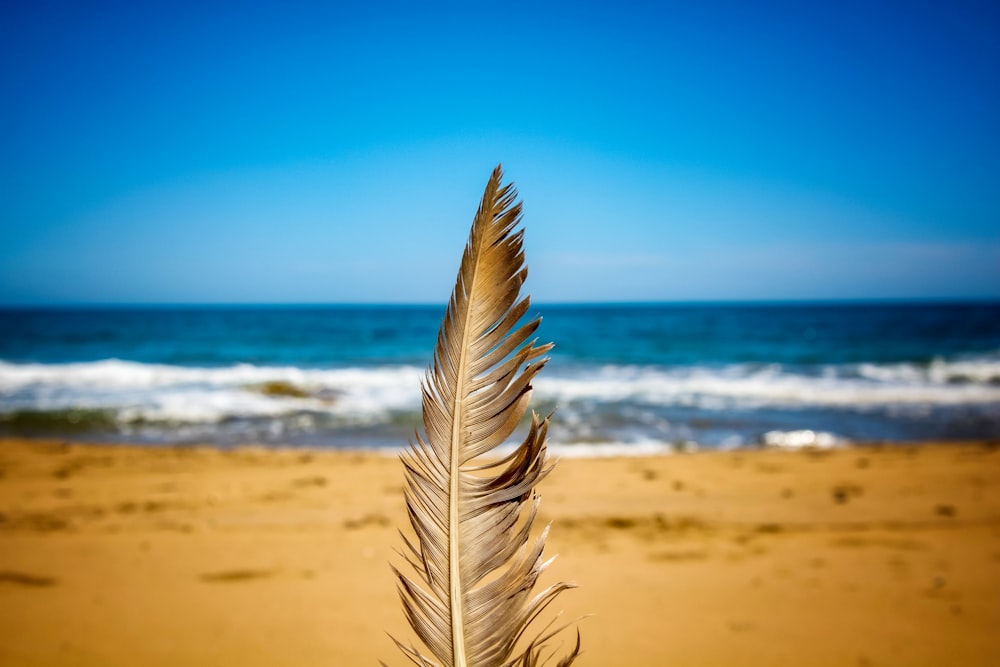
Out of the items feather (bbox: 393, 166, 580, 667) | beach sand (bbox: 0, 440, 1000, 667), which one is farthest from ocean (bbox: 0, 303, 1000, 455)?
feather (bbox: 393, 166, 580, 667)

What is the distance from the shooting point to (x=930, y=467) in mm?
6793

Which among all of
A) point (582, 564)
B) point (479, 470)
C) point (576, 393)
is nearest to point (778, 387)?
point (576, 393)

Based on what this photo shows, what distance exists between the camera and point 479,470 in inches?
47.8

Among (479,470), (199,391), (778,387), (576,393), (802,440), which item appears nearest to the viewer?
(479,470)

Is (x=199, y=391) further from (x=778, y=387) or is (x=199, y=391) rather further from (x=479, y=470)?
(x=479, y=470)

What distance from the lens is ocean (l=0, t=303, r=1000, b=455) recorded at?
31.3 feet

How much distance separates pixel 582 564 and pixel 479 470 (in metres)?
2.98

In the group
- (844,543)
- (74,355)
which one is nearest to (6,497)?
(844,543)

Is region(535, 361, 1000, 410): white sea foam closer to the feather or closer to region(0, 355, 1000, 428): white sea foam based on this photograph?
region(0, 355, 1000, 428): white sea foam

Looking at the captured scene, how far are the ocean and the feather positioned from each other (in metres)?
1.72

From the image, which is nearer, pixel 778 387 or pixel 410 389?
pixel 778 387

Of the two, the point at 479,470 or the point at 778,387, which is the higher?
the point at 479,470

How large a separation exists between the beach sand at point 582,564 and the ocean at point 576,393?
1476 mm

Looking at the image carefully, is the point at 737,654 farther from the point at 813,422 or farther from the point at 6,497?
the point at 813,422
